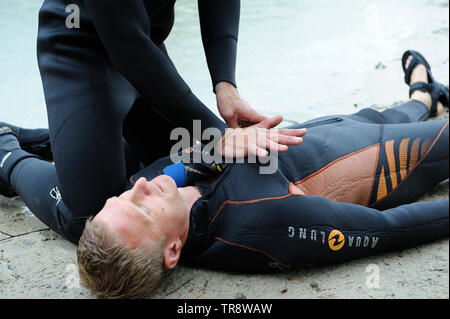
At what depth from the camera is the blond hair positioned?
1214mm

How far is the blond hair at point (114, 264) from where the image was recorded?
121 cm

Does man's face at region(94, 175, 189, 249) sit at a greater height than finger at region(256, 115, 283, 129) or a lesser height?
lesser

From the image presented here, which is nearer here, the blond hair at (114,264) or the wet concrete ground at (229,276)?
the blond hair at (114,264)

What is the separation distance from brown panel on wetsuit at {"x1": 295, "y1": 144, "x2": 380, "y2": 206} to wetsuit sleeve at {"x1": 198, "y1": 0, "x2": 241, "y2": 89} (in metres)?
0.45

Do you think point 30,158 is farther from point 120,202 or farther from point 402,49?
point 402,49

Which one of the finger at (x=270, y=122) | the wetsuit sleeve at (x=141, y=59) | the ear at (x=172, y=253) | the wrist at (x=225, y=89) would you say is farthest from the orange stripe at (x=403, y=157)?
the ear at (x=172, y=253)

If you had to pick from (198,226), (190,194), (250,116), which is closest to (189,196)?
(190,194)

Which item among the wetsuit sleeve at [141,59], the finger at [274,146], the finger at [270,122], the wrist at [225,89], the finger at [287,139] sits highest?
the wetsuit sleeve at [141,59]

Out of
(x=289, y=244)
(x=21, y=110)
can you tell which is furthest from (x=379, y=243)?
(x=21, y=110)

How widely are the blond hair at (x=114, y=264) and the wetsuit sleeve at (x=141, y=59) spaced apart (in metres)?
0.38

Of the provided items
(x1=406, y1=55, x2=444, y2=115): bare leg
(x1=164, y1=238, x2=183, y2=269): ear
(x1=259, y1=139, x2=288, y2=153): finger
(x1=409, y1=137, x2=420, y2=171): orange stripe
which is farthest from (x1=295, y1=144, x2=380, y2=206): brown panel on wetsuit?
(x1=406, y1=55, x2=444, y2=115): bare leg

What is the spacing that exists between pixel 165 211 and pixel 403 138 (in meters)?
0.95

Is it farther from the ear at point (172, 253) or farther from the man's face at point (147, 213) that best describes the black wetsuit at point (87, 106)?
the ear at point (172, 253)

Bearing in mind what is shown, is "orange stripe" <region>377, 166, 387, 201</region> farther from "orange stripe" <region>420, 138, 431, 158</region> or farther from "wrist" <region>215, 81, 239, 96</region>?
"wrist" <region>215, 81, 239, 96</region>
